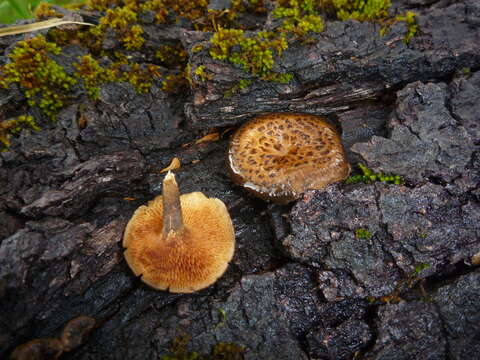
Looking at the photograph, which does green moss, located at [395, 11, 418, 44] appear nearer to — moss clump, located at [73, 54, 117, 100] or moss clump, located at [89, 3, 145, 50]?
moss clump, located at [89, 3, 145, 50]

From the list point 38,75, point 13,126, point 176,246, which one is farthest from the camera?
point 38,75

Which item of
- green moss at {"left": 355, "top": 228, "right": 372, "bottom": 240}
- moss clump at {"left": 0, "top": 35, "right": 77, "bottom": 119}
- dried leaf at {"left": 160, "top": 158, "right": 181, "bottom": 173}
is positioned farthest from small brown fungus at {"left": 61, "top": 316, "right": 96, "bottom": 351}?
green moss at {"left": 355, "top": 228, "right": 372, "bottom": 240}

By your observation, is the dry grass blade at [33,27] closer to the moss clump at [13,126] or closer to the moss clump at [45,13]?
the moss clump at [45,13]

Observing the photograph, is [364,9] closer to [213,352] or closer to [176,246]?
[176,246]

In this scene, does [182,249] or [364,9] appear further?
[364,9]

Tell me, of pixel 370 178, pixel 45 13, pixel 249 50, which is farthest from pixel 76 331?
pixel 45 13

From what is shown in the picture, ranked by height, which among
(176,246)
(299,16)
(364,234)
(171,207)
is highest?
(299,16)
